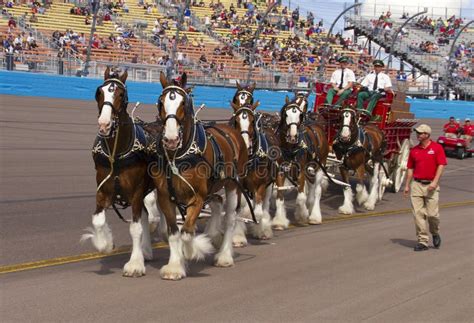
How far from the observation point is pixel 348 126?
563 inches

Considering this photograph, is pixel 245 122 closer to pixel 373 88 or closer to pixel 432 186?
pixel 432 186

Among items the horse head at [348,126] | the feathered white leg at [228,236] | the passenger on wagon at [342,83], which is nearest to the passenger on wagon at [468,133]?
the passenger on wagon at [342,83]

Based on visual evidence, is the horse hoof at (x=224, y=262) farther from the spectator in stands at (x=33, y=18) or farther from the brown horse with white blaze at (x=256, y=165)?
the spectator in stands at (x=33, y=18)

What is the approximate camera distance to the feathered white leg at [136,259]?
7.74 metres

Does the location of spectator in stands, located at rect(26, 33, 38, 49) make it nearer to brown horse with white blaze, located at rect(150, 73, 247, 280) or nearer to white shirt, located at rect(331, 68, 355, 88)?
white shirt, located at rect(331, 68, 355, 88)

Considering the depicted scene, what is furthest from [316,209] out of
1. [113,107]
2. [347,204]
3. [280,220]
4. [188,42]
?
[188,42]

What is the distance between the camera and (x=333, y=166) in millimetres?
15516

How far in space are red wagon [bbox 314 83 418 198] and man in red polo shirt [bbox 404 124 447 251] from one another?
4.43 m

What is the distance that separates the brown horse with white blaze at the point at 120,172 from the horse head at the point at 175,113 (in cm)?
49

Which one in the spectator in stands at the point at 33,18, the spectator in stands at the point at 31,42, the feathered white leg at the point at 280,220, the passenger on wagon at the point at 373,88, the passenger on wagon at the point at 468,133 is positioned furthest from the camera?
the spectator in stands at the point at 33,18

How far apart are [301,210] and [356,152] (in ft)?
9.35

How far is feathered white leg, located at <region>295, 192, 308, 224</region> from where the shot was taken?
482 inches

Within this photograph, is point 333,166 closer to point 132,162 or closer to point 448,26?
point 132,162

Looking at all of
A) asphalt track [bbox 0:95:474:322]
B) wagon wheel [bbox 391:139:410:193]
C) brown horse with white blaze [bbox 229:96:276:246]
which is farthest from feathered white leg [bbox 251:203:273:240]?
wagon wheel [bbox 391:139:410:193]
